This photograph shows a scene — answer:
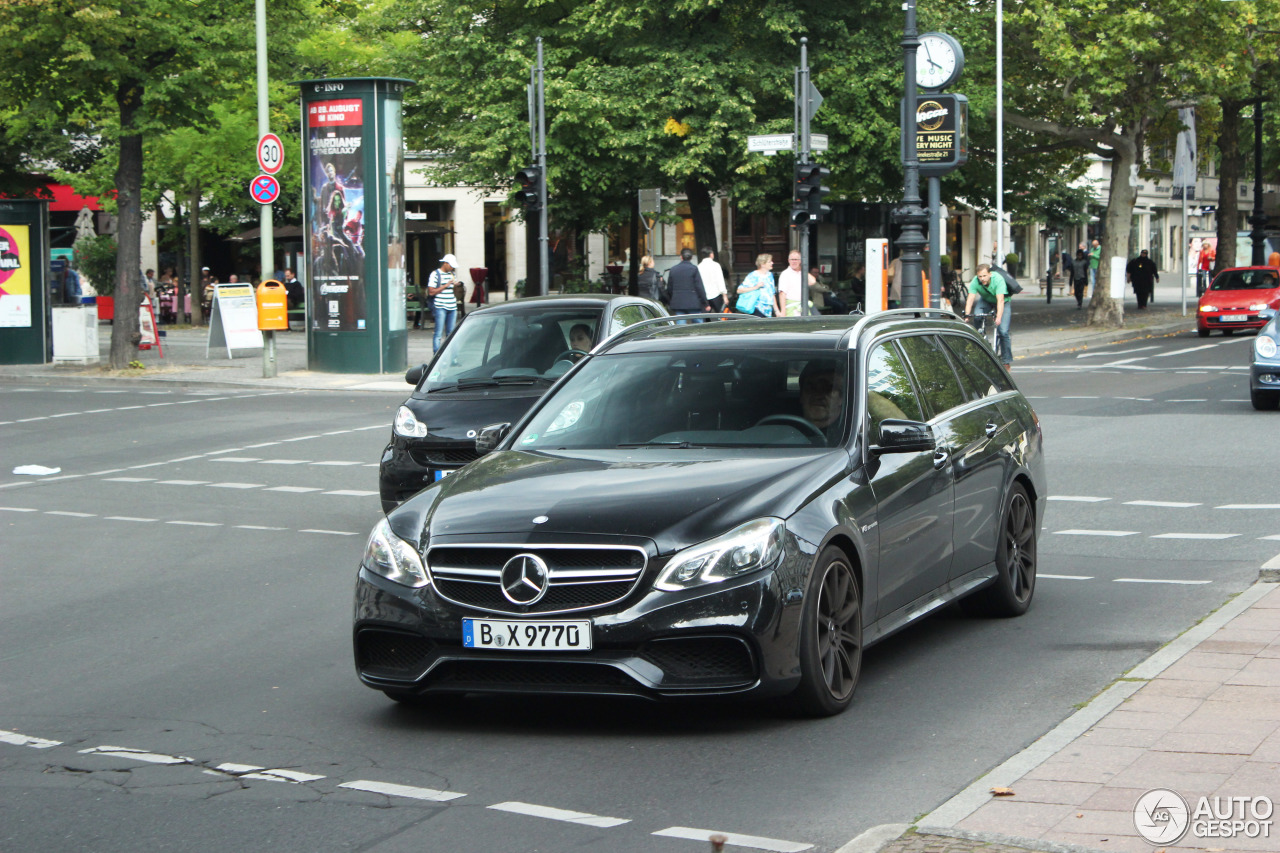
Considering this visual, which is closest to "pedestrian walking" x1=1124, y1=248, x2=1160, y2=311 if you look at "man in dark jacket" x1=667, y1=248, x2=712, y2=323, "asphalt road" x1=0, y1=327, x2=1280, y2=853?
"man in dark jacket" x1=667, y1=248, x2=712, y2=323

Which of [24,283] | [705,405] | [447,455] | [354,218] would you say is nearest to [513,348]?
[447,455]

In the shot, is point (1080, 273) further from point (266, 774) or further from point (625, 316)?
point (266, 774)

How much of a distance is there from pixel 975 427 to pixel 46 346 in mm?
27017

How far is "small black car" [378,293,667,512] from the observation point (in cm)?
1102

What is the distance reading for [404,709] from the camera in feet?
21.2

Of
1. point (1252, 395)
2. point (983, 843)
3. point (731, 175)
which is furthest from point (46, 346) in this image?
point (983, 843)

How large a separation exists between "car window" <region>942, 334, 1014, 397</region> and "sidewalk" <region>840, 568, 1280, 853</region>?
79.3 inches

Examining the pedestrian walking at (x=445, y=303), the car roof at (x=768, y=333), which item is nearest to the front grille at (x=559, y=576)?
the car roof at (x=768, y=333)

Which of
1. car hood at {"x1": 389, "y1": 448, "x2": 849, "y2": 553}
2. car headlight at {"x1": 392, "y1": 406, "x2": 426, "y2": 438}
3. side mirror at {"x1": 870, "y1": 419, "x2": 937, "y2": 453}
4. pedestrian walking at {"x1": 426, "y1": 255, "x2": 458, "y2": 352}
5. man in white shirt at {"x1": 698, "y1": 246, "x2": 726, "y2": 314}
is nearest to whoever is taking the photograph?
car hood at {"x1": 389, "y1": 448, "x2": 849, "y2": 553}

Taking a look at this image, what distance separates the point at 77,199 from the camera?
59.7 m

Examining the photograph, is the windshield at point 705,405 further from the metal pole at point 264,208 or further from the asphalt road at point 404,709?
the metal pole at point 264,208

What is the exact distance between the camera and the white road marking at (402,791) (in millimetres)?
5215

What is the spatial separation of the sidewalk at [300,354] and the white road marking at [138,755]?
19.2 m

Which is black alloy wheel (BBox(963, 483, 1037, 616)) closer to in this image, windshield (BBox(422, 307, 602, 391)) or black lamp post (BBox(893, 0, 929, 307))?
windshield (BBox(422, 307, 602, 391))
